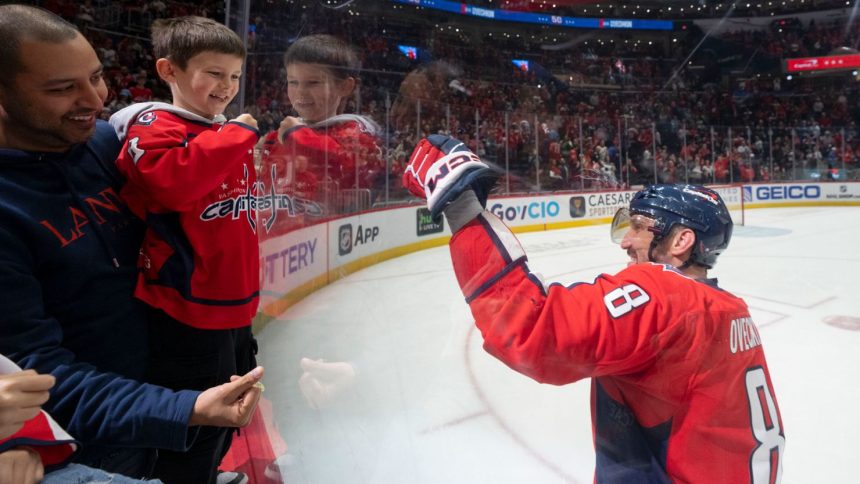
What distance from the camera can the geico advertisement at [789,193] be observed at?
148 inches

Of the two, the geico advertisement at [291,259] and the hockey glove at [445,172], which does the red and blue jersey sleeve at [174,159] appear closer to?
the hockey glove at [445,172]

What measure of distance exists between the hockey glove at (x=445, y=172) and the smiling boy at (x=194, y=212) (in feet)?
1.01

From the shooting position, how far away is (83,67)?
0.60 m

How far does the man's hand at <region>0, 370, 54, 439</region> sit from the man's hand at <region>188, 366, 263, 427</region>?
149 mm

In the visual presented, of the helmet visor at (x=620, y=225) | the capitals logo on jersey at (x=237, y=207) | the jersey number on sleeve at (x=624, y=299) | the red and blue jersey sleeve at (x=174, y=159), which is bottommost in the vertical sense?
the jersey number on sleeve at (x=624, y=299)

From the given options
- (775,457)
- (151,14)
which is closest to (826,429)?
(775,457)

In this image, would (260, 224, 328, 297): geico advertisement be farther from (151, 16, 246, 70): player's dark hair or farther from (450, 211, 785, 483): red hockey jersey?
(450, 211, 785, 483): red hockey jersey

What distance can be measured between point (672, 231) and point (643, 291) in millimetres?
215

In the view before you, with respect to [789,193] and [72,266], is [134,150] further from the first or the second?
[789,193]

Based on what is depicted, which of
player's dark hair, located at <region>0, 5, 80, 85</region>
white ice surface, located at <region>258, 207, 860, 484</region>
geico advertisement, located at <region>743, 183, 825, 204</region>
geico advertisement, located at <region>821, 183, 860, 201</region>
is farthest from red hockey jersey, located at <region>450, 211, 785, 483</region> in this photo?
geico advertisement, located at <region>821, 183, 860, 201</region>

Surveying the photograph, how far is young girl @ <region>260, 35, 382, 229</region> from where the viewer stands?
1033mm

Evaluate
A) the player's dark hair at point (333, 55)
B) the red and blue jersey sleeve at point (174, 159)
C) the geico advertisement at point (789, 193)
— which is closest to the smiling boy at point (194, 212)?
the red and blue jersey sleeve at point (174, 159)

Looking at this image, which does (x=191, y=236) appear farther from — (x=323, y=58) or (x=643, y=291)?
(x=643, y=291)

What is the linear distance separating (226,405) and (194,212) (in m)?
0.41
